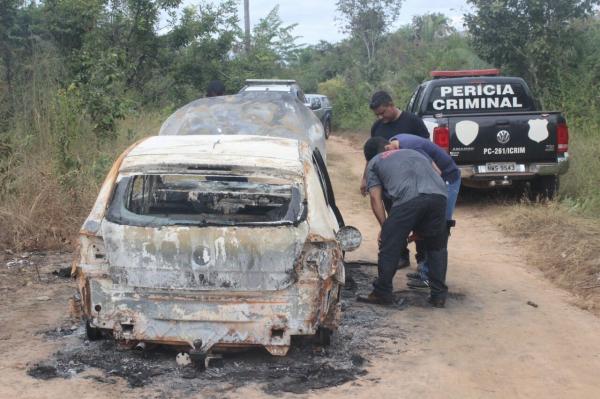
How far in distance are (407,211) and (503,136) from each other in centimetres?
462

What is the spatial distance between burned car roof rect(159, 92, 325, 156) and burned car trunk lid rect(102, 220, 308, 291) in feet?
14.5

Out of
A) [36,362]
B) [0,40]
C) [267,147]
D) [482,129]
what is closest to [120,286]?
[36,362]

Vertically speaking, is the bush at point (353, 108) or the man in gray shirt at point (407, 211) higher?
the bush at point (353, 108)

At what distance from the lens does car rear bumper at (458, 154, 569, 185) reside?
384 inches

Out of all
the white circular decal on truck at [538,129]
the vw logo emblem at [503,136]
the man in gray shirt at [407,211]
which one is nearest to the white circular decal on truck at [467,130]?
the vw logo emblem at [503,136]

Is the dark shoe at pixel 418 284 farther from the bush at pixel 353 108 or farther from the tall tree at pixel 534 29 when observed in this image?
the bush at pixel 353 108

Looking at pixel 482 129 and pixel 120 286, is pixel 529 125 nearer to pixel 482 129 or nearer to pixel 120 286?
pixel 482 129

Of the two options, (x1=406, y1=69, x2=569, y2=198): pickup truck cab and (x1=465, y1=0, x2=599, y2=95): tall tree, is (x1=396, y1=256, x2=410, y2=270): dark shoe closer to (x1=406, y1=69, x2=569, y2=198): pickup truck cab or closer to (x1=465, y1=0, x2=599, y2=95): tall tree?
(x1=406, y1=69, x2=569, y2=198): pickup truck cab

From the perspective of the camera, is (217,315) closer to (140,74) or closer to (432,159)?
(432,159)

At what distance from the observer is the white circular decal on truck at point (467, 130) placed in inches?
379

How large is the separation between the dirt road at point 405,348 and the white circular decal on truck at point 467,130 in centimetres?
285

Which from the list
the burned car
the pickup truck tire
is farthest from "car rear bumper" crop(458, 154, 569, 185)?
the burned car

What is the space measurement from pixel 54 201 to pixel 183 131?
1.69 metres

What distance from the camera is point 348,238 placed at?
4.67 metres
